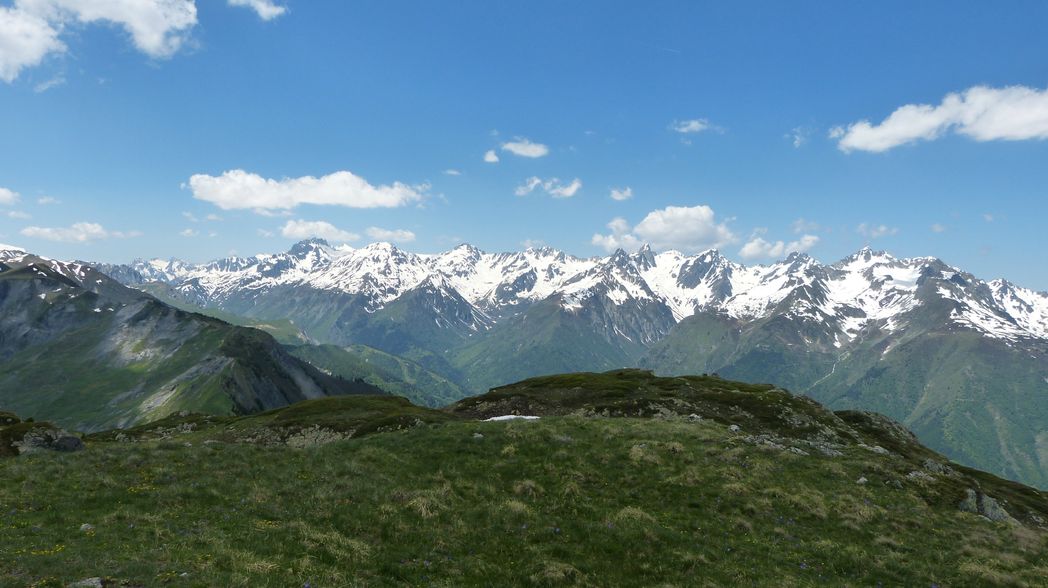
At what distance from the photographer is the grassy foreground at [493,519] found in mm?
21266

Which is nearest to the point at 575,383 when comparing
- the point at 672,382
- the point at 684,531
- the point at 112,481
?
the point at 672,382

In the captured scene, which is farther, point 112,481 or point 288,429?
point 288,429

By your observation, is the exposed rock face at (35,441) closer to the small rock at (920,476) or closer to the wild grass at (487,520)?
the wild grass at (487,520)

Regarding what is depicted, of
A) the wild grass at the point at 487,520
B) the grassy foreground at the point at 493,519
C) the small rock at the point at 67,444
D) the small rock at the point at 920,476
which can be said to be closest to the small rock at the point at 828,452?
the grassy foreground at the point at 493,519

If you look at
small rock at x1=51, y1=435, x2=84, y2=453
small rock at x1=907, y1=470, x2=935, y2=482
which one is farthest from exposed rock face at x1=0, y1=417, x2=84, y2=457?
small rock at x1=907, y1=470, x2=935, y2=482

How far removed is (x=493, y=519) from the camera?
1120 inches

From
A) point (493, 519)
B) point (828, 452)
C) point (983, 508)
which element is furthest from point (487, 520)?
point (983, 508)

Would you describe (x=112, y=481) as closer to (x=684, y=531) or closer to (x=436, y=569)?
(x=436, y=569)

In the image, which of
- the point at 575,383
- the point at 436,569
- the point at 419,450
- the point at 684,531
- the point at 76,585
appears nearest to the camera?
the point at 76,585

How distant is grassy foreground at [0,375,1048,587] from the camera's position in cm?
2127

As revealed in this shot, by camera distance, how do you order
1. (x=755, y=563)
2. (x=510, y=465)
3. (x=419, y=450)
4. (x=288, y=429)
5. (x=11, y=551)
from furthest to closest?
(x=288, y=429), (x=419, y=450), (x=510, y=465), (x=755, y=563), (x=11, y=551)

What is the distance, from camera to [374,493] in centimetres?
3058

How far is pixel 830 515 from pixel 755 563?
10.5 m

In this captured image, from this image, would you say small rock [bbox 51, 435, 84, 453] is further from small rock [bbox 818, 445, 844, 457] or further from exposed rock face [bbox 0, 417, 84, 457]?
small rock [bbox 818, 445, 844, 457]
